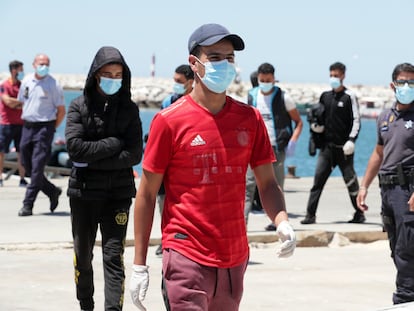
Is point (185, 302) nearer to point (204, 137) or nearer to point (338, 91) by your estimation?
point (204, 137)

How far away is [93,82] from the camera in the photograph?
24.7 feet

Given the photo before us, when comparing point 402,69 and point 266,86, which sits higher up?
point 402,69

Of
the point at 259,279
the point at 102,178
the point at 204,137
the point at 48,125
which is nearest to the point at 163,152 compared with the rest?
the point at 204,137

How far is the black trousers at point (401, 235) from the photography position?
309 inches

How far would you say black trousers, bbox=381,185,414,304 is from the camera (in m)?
7.84

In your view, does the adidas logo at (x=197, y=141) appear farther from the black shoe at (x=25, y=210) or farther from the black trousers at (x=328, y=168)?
the black shoe at (x=25, y=210)

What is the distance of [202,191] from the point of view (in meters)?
5.25

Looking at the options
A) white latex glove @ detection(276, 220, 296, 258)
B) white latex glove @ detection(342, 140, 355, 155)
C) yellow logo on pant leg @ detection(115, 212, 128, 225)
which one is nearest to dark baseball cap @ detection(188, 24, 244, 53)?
white latex glove @ detection(276, 220, 296, 258)

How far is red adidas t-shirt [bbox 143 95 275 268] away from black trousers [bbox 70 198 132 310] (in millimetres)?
1960

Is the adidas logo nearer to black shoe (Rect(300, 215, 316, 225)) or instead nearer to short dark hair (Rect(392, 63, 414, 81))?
short dark hair (Rect(392, 63, 414, 81))

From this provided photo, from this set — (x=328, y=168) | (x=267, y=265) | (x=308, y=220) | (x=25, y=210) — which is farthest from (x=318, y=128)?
(x=25, y=210)

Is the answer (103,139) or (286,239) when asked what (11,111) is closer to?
(103,139)

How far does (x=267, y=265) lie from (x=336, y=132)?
124 inches

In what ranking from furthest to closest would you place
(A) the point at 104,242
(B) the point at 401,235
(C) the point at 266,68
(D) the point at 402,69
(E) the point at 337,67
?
(E) the point at 337,67 < (C) the point at 266,68 < (D) the point at 402,69 < (B) the point at 401,235 < (A) the point at 104,242
